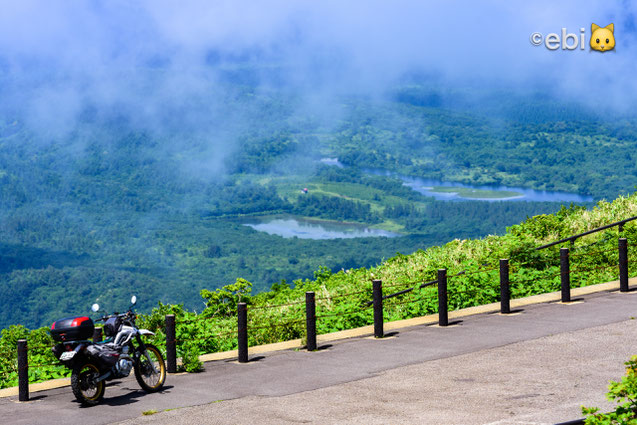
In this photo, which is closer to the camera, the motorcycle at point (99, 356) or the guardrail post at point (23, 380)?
the motorcycle at point (99, 356)

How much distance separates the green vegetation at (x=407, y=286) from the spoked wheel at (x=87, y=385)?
201 centimetres

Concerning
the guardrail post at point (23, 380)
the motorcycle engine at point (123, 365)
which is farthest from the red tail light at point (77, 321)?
the guardrail post at point (23, 380)

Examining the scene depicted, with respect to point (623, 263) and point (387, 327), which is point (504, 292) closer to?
point (387, 327)

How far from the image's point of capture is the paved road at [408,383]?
9789 mm

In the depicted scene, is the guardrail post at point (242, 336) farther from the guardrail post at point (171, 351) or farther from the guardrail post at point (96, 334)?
the guardrail post at point (96, 334)

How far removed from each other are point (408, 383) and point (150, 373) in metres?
3.48

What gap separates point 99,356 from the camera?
426 inches

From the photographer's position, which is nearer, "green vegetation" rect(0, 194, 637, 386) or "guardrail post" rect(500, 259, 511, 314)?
"guardrail post" rect(500, 259, 511, 314)

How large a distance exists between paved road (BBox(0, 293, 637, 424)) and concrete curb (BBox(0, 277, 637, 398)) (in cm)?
41

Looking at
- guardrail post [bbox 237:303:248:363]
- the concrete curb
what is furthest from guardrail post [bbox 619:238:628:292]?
guardrail post [bbox 237:303:248:363]

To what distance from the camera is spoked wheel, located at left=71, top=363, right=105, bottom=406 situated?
34.9 ft

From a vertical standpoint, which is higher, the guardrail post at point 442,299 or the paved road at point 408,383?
the guardrail post at point 442,299

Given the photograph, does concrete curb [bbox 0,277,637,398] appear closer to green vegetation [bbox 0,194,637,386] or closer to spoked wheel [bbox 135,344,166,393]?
green vegetation [bbox 0,194,637,386]

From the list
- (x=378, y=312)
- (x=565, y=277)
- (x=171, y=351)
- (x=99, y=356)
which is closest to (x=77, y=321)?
(x=99, y=356)
